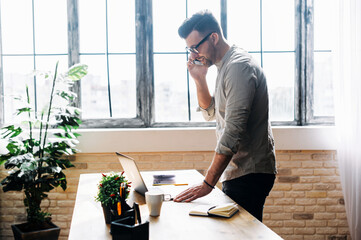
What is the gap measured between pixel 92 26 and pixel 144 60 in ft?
1.96

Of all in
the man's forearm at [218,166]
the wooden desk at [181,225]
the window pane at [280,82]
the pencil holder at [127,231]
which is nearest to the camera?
the pencil holder at [127,231]

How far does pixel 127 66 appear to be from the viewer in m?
3.66

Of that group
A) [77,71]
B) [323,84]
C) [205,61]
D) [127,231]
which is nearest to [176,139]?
[77,71]

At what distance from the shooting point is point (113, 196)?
1.49 meters

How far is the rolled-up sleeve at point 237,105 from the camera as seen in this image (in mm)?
1863

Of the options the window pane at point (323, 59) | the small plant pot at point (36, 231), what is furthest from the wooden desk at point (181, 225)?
the window pane at point (323, 59)

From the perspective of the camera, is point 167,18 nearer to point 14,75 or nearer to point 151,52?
point 151,52

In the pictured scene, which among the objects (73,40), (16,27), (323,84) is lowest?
(323,84)

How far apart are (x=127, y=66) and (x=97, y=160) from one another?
3.09ft

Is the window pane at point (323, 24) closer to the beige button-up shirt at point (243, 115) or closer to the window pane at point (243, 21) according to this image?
the window pane at point (243, 21)

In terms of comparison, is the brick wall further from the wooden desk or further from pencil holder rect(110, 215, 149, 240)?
pencil holder rect(110, 215, 149, 240)

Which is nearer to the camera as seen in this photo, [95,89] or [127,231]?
[127,231]

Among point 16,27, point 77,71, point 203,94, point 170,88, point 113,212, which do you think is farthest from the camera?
point 170,88

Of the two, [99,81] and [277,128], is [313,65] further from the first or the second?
[99,81]
